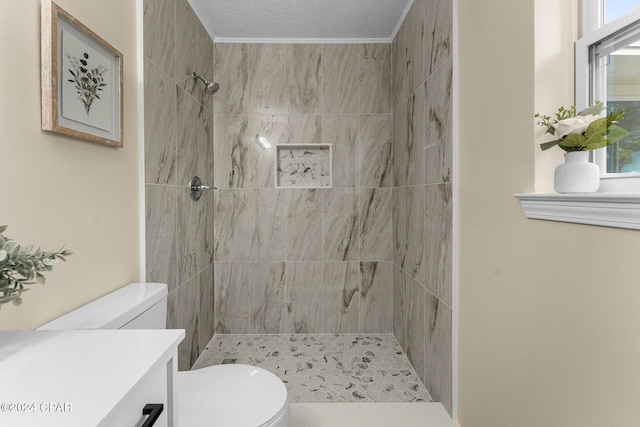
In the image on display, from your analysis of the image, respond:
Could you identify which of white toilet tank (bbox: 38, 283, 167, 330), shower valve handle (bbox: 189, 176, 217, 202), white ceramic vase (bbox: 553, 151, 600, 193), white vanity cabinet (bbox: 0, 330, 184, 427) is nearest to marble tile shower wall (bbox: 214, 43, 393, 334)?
shower valve handle (bbox: 189, 176, 217, 202)

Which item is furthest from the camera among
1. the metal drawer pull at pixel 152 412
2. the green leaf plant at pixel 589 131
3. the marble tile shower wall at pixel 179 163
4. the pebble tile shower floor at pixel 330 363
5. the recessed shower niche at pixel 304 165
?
the recessed shower niche at pixel 304 165

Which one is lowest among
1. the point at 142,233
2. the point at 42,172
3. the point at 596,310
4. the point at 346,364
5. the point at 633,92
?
the point at 346,364

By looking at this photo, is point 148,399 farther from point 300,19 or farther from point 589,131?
point 300,19

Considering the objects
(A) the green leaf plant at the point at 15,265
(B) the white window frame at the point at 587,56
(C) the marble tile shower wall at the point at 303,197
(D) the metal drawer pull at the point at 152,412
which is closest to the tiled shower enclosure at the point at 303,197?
(C) the marble tile shower wall at the point at 303,197

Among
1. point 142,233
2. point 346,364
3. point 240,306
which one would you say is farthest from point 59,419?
point 240,306

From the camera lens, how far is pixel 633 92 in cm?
98

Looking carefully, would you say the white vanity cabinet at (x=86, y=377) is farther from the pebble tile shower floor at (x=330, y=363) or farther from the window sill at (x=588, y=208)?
the pebble tile shower floor at (x=330, y=363)

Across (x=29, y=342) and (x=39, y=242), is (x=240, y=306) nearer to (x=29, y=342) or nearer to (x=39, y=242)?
(x=39, y=242)

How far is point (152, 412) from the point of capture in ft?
2.10

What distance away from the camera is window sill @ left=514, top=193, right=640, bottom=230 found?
0.78 metres

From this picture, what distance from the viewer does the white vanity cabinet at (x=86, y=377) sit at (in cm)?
50

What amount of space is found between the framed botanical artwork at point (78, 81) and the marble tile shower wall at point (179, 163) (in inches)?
11.2

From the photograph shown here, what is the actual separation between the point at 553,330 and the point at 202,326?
7.24 ft

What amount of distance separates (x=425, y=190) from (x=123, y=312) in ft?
5.33
